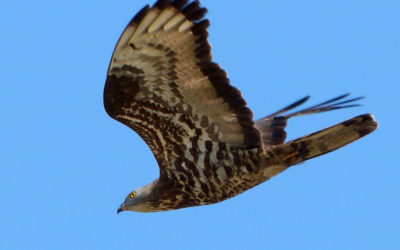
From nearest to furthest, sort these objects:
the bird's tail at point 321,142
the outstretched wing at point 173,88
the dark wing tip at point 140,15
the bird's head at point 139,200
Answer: the dark wing tip at point 140,15 < the outstretched wing at point 173,88 < the bird's tail at point 321,142 < the bird's head at point 139,200

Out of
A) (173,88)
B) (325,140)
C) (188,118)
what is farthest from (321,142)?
(173,88)

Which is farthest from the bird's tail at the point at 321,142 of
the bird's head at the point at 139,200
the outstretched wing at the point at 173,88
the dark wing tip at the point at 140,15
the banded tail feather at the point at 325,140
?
the dark wing tip at the point at 140,15

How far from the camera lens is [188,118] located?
10.8 meters

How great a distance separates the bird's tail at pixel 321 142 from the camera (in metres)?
10.6

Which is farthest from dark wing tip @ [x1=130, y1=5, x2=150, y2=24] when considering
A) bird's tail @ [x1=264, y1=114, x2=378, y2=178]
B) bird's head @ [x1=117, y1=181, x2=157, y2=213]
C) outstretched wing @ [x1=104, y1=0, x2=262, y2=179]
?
bird's head @ [x1=117, y1=181, x2=157, y2=213]

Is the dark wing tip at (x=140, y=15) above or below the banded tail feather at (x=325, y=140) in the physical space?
above

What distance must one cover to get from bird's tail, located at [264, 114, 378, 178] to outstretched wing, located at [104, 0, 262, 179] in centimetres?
34

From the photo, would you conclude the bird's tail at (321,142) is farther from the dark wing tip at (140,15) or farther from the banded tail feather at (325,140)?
the dark wing tip at (140,15)

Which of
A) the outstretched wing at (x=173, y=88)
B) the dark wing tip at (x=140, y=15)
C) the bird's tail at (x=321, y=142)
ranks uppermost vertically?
the dark wing tip at (x=140, y=15)

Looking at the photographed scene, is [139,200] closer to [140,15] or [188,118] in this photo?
[188,118]

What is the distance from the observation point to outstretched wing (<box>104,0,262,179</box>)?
994 cm

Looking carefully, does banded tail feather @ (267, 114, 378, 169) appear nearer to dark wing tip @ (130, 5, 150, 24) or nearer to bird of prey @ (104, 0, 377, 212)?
bird of prey @ (104, 0, 377, 212)

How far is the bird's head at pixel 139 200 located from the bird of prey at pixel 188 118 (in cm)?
2

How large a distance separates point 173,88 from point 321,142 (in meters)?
1.82
